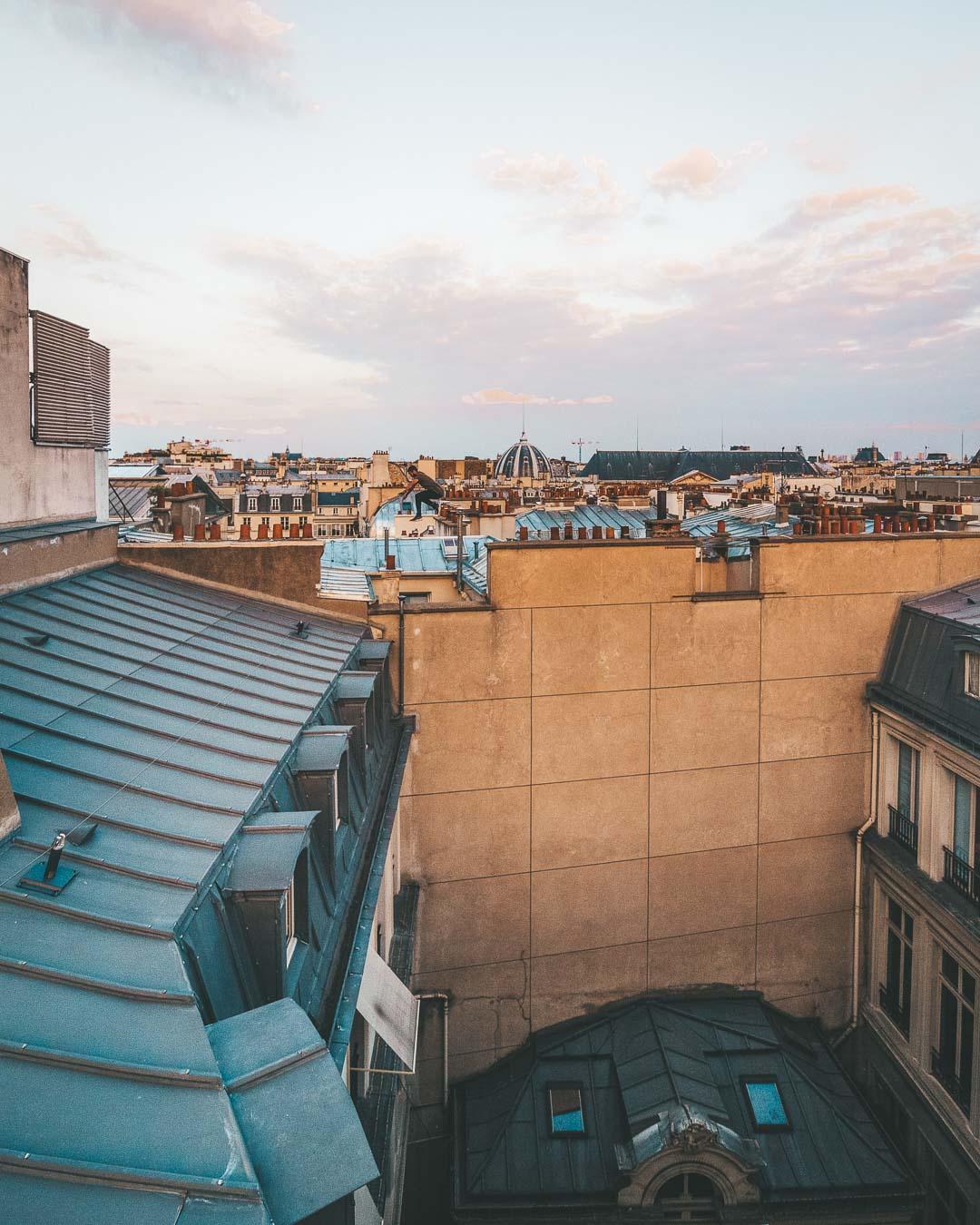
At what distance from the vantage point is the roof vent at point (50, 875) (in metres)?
5.05

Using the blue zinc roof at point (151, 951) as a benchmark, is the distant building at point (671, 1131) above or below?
below

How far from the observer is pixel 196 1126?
370cm

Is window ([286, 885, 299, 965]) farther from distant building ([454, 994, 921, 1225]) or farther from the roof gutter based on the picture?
distant building ([454, 994, 921, 1225])

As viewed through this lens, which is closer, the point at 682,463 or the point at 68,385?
the point at 68,385

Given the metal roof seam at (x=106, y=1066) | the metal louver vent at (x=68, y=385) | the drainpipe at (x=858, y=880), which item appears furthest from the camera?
the drainpipe at (x=858, y=880)

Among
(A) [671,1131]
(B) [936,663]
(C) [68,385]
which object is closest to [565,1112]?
(A) [671,1131]

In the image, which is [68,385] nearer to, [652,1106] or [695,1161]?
[652,1106]

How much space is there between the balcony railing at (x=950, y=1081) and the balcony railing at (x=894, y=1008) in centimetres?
114

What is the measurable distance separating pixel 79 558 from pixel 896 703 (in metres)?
13.1

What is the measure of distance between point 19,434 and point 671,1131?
40.0 feet

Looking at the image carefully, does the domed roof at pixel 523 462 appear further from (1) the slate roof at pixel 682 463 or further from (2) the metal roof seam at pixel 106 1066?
(2) the metal roof seam at pixel 106 1066

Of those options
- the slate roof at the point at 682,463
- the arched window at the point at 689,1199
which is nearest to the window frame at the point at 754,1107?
the arched window at the point at 689,1199

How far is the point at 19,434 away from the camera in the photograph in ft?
35.3

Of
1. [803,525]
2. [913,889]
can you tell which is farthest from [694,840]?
[803,525]
